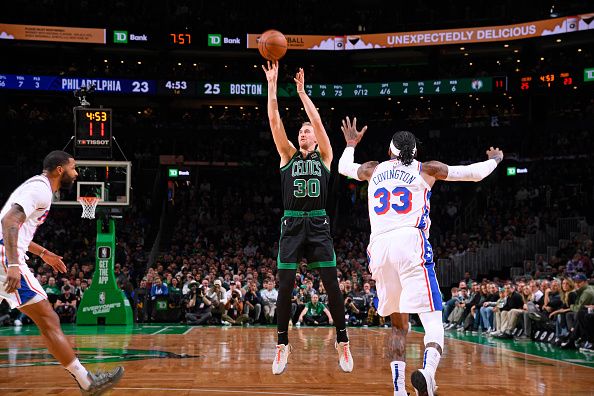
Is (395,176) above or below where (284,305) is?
above

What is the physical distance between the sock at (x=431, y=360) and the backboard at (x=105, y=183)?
13536 millimetres

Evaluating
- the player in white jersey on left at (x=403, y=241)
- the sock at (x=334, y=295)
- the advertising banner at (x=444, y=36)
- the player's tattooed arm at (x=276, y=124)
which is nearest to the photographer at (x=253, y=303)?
the advertising banner at (x=444, y=36)

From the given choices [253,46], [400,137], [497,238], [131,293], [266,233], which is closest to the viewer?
[400,137]

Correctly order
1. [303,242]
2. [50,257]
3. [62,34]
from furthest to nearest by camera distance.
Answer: [62,34]
[303,242]
[50,257]

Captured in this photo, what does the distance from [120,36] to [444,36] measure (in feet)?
46.4

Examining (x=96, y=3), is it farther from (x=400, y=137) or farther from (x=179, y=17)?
(x=400, y=137)

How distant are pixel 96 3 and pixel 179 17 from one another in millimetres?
4074

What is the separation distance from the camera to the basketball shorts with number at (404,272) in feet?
19.4

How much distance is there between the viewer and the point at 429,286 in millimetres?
5934

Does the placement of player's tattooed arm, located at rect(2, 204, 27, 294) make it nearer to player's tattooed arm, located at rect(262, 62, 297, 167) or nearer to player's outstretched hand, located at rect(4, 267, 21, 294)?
player's outstretched hand, located at rect(4, 267, 21, 294)

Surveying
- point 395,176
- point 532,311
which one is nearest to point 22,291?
point 395,176

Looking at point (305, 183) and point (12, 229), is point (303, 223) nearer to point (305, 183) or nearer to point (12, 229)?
point (305, 183)

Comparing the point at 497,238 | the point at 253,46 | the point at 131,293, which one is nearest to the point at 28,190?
the point at 131,293

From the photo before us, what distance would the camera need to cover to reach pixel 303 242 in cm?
729
